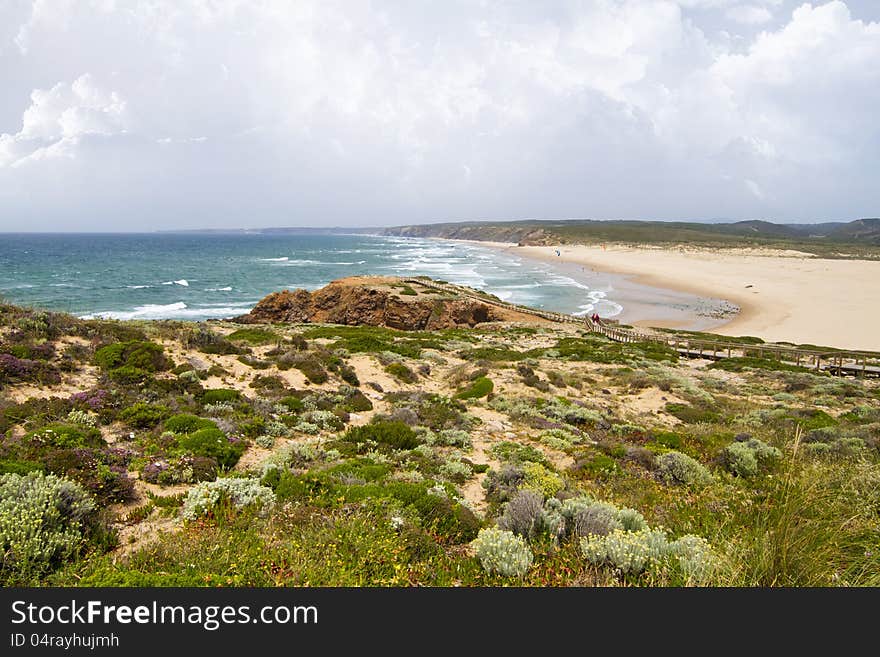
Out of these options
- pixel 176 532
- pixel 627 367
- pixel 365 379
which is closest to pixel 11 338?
pixel 365 379

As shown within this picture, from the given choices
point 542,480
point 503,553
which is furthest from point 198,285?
point 503,553

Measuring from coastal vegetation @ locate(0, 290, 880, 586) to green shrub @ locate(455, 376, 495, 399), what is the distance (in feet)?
0.43

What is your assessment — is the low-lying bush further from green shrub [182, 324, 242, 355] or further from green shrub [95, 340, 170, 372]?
green shrub [182, 324, 242, 355]

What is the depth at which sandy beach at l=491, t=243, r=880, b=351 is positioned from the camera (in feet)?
127

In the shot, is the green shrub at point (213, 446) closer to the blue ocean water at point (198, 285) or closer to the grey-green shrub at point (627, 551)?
the grey-green shrub at point (627, 551)

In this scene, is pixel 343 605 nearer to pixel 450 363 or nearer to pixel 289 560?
pixel 289 560

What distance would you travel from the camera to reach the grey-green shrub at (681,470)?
7477 millimetres

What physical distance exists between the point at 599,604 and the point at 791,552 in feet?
5.63

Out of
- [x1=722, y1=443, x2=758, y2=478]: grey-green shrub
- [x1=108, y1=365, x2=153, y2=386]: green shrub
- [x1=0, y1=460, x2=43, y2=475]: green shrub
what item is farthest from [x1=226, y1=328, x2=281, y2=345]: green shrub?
[x1=722, y1=443, x2=758, y2=478]: grey-green shrub

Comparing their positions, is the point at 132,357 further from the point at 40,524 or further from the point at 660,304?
the point at 660,304

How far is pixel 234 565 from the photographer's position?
377cm

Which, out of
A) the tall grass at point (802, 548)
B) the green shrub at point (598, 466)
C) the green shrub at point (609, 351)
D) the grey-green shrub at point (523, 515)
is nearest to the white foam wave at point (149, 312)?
the green shrub at point (609, 351)

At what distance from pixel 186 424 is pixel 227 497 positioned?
343cm

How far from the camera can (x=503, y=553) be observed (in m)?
4.18
